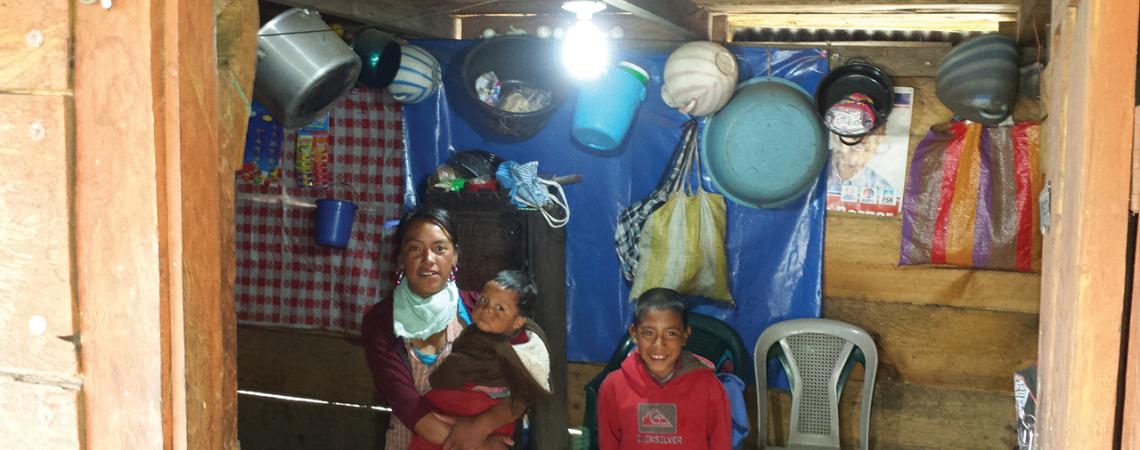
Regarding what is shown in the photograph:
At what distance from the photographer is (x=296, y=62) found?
420 cm

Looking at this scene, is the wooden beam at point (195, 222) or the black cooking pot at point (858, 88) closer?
the wooden beam at point (195, 222)

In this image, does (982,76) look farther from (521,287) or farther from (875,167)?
(521,287)

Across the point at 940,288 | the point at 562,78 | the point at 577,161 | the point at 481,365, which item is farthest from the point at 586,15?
the point at 940,288

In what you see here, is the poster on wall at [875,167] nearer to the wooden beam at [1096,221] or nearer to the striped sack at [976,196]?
the striped sack at [976,196]

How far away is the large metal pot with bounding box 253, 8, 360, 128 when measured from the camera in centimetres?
416

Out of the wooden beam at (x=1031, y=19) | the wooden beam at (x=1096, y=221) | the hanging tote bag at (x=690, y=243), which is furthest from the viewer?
the hanging tote bag at (x=690, y=243)

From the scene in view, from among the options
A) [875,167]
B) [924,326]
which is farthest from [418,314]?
[924,326]

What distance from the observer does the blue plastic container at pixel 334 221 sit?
5668mm

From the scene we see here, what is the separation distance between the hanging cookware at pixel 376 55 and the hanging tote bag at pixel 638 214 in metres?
1.41

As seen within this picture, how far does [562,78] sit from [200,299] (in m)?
3.41

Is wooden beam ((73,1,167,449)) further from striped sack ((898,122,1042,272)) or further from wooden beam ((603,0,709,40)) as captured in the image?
striped sack ((898,122,1042,272))

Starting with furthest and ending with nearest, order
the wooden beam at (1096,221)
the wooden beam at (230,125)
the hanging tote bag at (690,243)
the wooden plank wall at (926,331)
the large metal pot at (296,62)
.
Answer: the hanging tote bag at (690,243) < the wooden plank wall at (926,331) < the large metal pot at (296,62) < the wooden beam at (230,125) < the wooden beam at (1096,221)

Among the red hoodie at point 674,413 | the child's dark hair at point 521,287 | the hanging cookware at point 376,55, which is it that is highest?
the hanging cookware at point 376,55

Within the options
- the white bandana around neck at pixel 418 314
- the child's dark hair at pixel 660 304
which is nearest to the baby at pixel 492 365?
the white bandana around neck at pixel 418 314
